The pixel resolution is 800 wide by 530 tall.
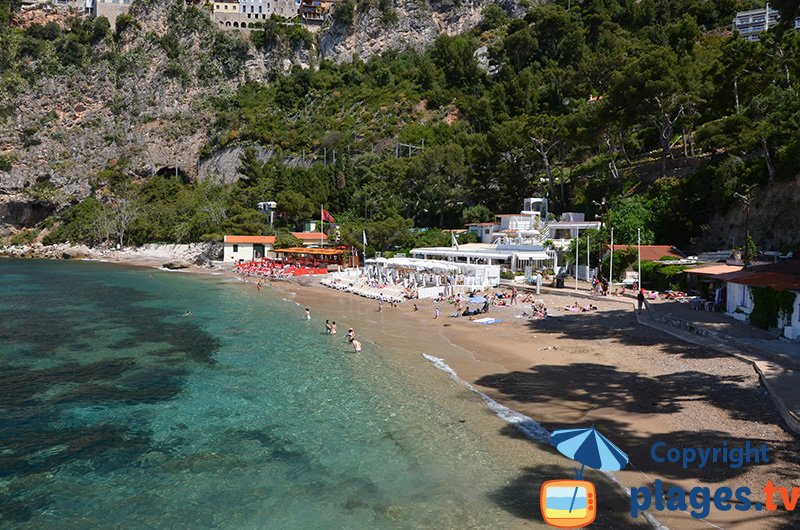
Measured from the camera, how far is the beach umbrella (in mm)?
7398

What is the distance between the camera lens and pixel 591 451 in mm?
7539

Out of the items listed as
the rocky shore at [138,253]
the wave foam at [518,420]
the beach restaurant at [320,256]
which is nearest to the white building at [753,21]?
the beach restaurant at [320,256]

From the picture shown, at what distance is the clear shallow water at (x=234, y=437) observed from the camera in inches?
362

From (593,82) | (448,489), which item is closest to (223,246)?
(593,82)

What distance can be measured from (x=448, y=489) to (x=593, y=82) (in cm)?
6438

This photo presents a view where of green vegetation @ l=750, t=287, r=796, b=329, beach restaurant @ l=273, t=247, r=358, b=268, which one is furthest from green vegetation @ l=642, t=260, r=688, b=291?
beach restaurant @ l=273, t=247, r=358, b=268

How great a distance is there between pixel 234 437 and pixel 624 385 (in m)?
10.5

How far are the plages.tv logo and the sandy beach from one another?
1.59 metres

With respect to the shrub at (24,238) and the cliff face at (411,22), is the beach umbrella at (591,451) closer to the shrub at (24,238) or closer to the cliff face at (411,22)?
the shrub at (24,238)

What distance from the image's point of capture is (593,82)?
6391 centimetres

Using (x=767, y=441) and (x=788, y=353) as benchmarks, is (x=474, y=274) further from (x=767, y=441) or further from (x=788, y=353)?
(x=767, y=441)

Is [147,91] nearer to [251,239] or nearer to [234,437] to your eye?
[251,239]

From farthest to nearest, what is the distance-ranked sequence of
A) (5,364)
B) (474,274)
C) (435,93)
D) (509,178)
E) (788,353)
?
(435,93), (509,178), (474,274), (5,364), (788,353)

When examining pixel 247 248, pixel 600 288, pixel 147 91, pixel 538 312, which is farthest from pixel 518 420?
pixel 147 91
